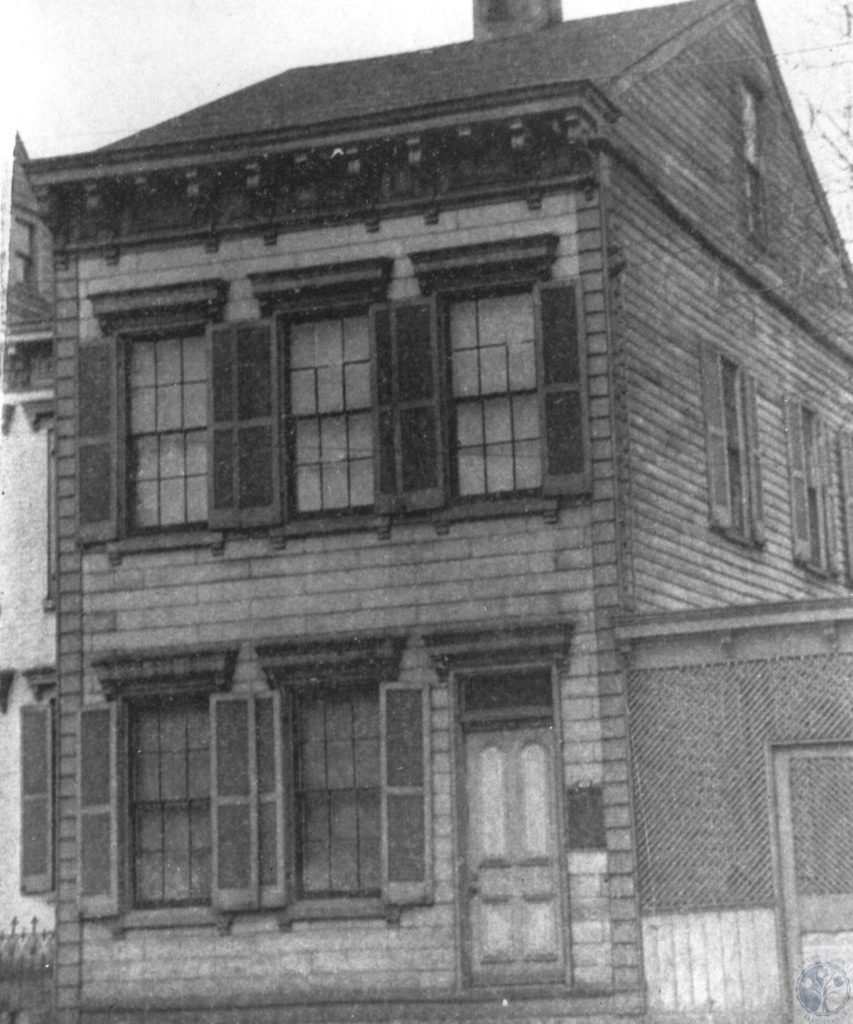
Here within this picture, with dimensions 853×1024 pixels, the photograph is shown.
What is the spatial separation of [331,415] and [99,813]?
13.4 ft

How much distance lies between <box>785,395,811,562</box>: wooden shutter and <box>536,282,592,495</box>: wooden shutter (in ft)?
16.4

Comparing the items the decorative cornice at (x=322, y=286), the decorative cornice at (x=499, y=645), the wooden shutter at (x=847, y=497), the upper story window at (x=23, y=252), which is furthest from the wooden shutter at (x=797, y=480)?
the upper story window at (x=23, y=252)

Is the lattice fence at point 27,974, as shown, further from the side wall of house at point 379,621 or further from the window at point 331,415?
the window at point 331,415

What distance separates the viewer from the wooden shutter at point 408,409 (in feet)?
53.4

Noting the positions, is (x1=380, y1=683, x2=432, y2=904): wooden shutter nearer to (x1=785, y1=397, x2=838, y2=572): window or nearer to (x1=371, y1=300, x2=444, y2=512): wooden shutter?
(x1=371, y1=300, x2=444, y2=512): wooden shutter

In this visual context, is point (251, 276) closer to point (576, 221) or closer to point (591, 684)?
point (576, 221)

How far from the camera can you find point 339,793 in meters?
16.1

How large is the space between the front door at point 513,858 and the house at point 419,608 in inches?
1.2

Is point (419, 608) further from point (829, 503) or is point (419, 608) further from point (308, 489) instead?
point (829, 503)

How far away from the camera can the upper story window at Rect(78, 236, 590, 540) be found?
16.2 m

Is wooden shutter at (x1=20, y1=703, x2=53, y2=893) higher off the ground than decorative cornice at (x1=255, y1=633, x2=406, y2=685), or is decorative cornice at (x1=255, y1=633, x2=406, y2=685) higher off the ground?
decorative cornice at (x1=255, y1=633, x2=406, y2=685)

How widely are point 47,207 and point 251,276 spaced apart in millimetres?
2233

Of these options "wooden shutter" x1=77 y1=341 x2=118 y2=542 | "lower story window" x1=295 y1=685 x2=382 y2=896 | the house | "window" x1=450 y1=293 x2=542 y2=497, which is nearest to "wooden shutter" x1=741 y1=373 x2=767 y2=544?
the house

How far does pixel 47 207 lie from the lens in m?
17.7
